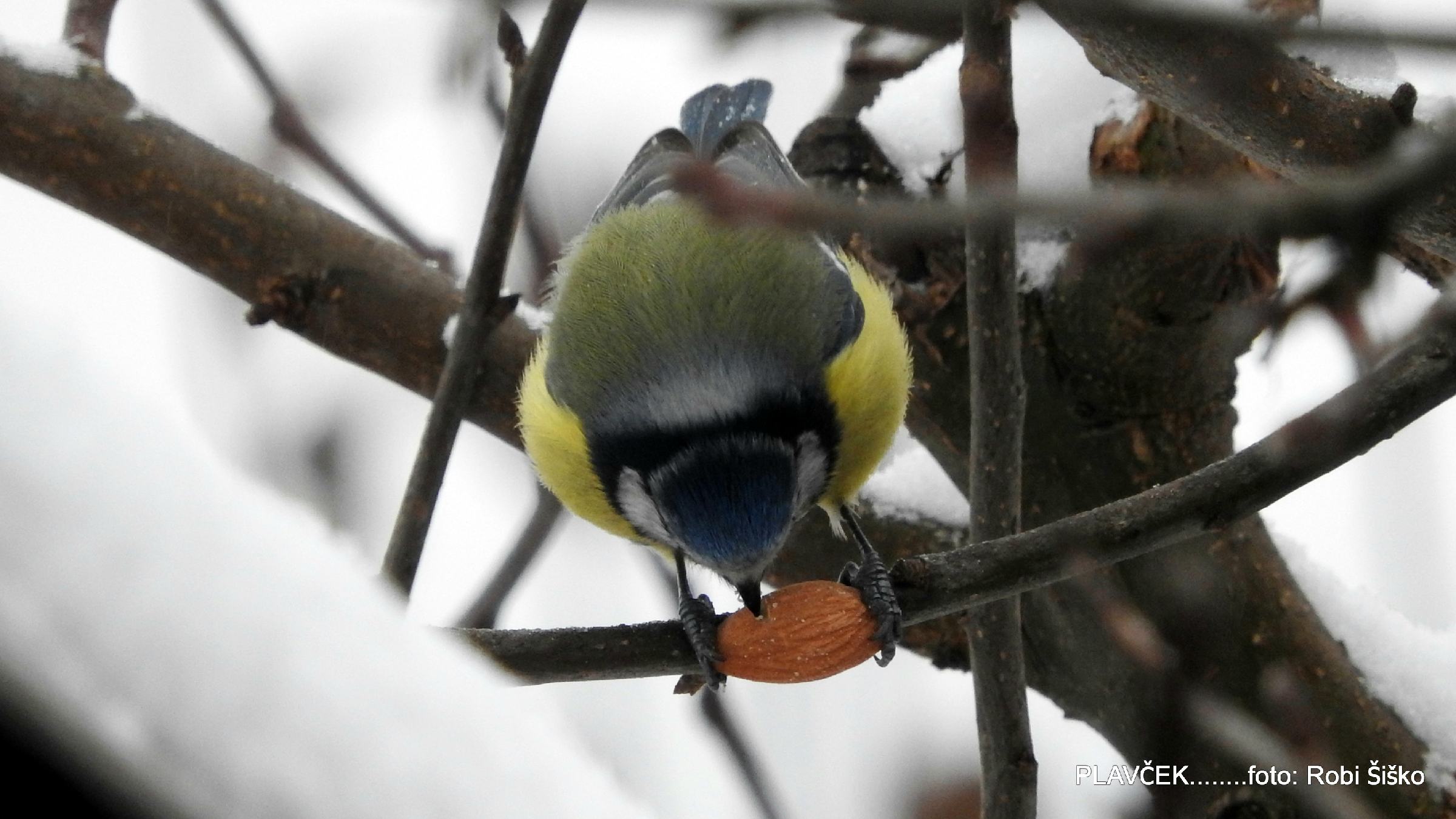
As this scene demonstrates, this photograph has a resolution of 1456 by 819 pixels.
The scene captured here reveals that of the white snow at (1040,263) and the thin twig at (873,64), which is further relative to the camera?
the thin twig at (873,64)

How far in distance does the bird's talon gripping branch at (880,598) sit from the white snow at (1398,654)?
0.94 metres

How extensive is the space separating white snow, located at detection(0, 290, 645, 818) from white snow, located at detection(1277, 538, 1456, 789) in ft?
7.27

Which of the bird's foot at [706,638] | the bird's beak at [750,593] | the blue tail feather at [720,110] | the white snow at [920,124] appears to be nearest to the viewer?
the bird's foot at [706,638]

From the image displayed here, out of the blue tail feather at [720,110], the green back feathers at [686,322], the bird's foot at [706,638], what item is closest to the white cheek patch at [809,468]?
the green back feathers at [686,322]

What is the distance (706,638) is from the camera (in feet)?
6.39

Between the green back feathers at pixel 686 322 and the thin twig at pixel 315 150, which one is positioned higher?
the thin twig at pixel 315 150

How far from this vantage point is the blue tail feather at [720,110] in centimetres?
339

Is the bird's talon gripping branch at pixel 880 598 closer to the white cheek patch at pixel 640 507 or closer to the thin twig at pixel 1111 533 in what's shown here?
the thin twig at pixel 1111 533

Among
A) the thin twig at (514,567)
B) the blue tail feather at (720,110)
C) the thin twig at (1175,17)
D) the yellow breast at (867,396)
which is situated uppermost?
the blue tail feather at (720,110)

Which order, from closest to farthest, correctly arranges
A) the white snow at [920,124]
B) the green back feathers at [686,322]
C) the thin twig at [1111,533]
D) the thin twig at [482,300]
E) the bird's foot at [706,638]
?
the thin twig at [1111,533]
the bird's foot at [706,638]
the thin twig at [482,300]
the green back feathers at [686,322]
the white snow at [920,124]

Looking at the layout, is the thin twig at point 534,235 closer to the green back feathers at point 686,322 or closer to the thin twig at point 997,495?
the green back feathers at point 686,322

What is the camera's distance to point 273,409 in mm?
3344

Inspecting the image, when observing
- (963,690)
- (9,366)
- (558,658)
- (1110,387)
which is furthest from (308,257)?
(963,690)

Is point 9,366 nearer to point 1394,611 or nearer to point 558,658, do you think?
point 558,658
